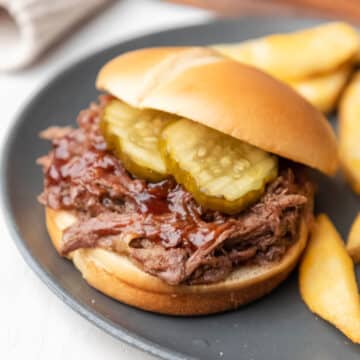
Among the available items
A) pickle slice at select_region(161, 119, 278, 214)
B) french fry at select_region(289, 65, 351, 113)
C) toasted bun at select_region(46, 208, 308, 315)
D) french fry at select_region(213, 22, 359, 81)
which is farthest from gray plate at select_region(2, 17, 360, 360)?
french fry at select_region(213, 22, 359, 81)

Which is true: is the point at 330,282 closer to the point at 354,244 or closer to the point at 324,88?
the point at 354,244

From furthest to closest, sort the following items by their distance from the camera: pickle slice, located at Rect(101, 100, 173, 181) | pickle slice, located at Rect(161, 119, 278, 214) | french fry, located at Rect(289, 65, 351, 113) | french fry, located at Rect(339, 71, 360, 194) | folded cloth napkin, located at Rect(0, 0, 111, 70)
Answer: folded cloth napkin, located at Rect(0, 0, 111, 70)
french fry, located at Rect(289, 65, 351, 113)
french fry, located at Rect(339, 71, 360, 194)
pickle slice, located at Rect(101, 100, 173, 181)
pickle slice, located at Rect(161, 119, 278, 214)

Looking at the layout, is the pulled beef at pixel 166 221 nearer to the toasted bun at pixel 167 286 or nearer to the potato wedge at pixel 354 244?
the toasted bun at pixel 167 286

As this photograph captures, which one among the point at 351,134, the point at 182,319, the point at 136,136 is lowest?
the point at 351,134

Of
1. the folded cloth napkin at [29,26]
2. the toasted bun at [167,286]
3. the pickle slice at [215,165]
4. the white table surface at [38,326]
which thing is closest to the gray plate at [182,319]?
the toasted bun at [167,286]

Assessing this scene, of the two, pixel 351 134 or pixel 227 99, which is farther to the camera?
pixel 351 134

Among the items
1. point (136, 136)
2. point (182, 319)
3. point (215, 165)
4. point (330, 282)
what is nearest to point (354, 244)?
point (330, 282)

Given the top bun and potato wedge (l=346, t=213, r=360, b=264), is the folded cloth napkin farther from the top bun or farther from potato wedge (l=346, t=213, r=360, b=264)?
potato wedge (l=346, t=213, r=360, b=264)
